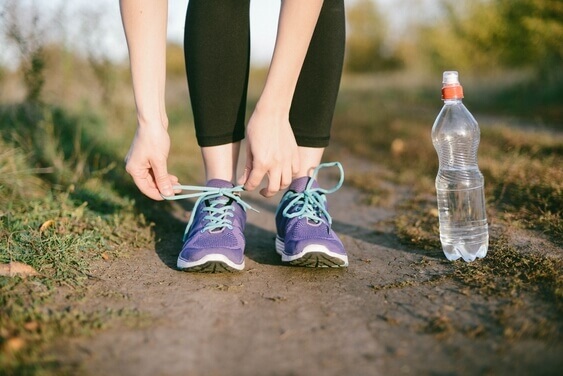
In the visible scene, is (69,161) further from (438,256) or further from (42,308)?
(438,256)

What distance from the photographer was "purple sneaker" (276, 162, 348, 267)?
70.1 inches

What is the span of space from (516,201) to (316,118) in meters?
1.08

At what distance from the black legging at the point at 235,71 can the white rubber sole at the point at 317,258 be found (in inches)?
18.4

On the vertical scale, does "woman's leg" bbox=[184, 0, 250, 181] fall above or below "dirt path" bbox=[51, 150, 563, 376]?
above

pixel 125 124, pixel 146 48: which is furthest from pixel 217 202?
pixel 125 124

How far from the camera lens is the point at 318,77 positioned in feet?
6.63

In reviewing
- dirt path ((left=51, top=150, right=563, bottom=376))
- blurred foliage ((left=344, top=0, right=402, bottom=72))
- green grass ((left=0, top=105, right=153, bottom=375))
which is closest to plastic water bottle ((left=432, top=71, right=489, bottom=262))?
dirt path ((left=51, top=150, right=563, bottom=376))

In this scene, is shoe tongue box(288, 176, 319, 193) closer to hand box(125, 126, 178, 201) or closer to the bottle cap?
hand box(125, 126, 178, 201)

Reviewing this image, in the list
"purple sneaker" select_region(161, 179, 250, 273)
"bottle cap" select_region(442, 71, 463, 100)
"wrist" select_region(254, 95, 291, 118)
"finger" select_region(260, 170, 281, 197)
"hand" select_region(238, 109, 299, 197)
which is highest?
"bottle cap" select_region(442, 71, 463, 100)

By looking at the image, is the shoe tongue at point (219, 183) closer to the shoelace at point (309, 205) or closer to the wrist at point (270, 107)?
the shoelace at point (309, 205)

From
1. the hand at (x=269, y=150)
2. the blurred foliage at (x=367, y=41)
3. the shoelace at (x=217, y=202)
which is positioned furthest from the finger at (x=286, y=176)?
the blurred foliage at (x=367, y=41)

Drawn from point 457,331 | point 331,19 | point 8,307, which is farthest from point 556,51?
point 8,307

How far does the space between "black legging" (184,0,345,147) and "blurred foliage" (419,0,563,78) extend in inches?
255

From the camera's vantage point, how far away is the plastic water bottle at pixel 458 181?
1.87 meters
